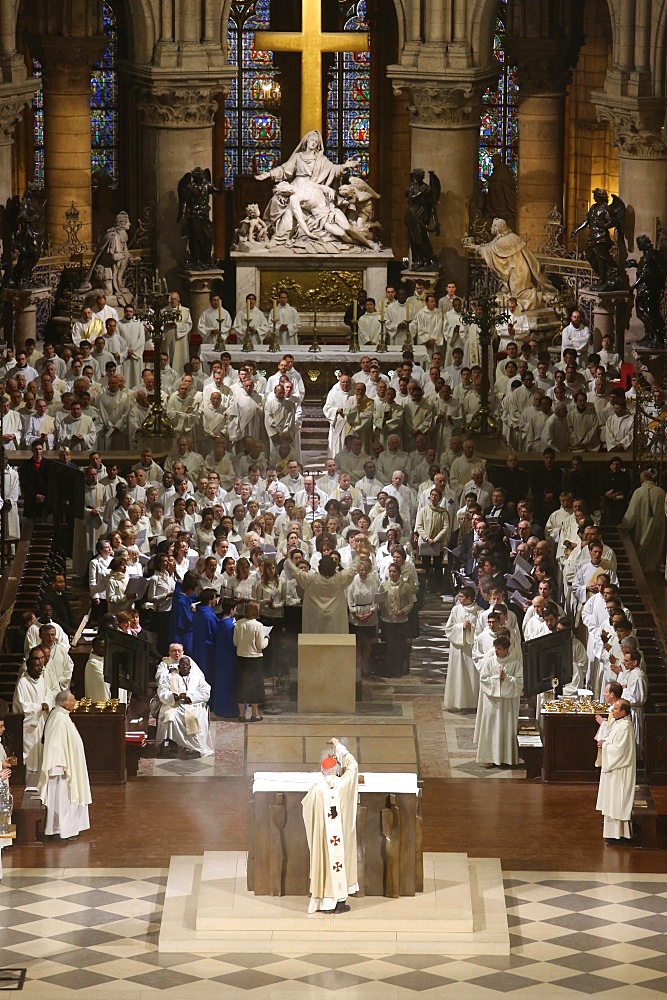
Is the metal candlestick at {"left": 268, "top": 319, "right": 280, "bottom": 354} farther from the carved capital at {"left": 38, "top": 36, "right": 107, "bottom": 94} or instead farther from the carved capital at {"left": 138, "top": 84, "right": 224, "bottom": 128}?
the carved capital at {"left": 38, "top": 36, "right": 107, "bottom": 94}

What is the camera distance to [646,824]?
22609mm

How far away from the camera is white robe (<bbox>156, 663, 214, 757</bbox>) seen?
25.4 meters

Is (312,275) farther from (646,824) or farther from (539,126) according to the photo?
(646,824)

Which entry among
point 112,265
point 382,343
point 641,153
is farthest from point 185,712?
point 641,153

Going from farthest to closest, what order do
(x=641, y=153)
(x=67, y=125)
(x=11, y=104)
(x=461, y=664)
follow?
(x=67, y=125) → (x=641, y=153) → (x=11, y=104) → (x=461, y=664)

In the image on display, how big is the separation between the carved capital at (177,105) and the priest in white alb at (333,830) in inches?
832

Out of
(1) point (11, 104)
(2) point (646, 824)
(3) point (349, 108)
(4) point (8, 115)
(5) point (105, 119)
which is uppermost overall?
(3) point (349, 108)

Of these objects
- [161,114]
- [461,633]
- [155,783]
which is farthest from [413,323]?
[155,783]

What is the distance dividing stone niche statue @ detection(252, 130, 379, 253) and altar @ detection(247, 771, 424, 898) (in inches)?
738

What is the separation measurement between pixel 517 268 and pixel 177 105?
241 inches

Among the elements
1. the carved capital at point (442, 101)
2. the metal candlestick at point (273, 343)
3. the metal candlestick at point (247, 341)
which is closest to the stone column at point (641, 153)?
the carved capital at point (442, 101)

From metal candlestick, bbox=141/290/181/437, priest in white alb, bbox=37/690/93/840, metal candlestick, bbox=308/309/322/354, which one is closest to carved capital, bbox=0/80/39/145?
metal candlestick, bbox=308/309/322/354

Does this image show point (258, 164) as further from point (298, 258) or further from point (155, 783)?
point (155, 783)

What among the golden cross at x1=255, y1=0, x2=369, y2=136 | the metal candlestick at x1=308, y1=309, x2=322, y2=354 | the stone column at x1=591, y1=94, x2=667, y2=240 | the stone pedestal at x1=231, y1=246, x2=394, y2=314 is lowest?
the metal candlestick at x1=308, y1=309, x2=322, y2=354
